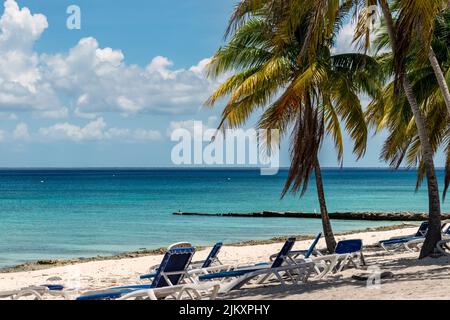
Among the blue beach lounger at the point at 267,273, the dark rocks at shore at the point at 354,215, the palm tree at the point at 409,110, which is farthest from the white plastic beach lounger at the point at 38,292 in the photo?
the dark rocks at shore at the point at 354,215

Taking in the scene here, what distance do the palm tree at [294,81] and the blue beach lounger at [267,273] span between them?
281 centimetres

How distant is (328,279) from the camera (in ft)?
34.7

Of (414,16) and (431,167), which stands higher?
(414,16)

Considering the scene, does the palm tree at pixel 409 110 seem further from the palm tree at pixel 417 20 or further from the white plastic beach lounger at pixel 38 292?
the white plastic beach lounger at pixel 38 292

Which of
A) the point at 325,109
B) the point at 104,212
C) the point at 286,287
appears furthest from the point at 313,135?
the point at 104,212

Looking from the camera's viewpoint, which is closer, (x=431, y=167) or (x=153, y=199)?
(x=431, y=167)

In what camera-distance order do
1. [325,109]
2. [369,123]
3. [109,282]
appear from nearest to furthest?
[109,282] → [325,109] → [369,123]

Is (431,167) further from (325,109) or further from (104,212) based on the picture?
(104,212)

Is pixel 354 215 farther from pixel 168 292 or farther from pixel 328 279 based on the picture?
pixel 168 292

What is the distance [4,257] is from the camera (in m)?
24.6

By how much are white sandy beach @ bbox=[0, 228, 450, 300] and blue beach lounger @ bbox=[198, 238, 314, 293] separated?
0.50ft

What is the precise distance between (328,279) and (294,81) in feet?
13.9
